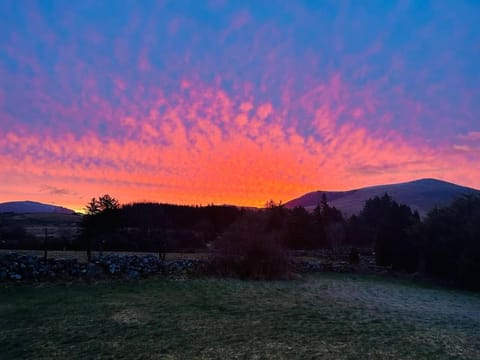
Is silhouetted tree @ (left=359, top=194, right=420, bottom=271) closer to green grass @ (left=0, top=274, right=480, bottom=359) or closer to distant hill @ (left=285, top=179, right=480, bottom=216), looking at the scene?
green grass @ (left=0, top=274, right=480, bottom=359)

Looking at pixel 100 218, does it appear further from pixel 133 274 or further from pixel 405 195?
pixel 405 195

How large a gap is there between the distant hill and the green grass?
3021 inches

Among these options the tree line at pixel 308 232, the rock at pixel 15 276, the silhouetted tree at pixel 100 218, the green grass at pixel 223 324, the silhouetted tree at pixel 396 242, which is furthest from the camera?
the silhouetted tree at pixel 100 218

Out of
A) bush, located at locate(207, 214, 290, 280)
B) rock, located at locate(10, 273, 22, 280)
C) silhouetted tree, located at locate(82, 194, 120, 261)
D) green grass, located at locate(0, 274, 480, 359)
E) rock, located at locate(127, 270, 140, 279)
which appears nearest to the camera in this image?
green grass, located at locate(0, 274, 480, 359)

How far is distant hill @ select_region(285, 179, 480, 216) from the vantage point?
92.3m

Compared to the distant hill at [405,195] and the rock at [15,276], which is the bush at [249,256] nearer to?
the rock at [15,276]

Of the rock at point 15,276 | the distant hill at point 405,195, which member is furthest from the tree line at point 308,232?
the distant hill at point 405,195

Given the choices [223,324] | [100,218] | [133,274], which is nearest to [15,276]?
[133,274]

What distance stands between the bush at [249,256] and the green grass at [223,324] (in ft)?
12.1

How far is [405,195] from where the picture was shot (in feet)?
342

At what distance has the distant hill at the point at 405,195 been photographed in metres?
92.3

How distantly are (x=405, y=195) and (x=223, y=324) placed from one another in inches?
4279

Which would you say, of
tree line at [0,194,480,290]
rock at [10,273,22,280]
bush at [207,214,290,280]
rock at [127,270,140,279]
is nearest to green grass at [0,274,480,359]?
rock at [10,273,22,280]

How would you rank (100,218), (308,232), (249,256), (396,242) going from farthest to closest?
(308,232) < (100,218) < (396,242) < (249,256)
